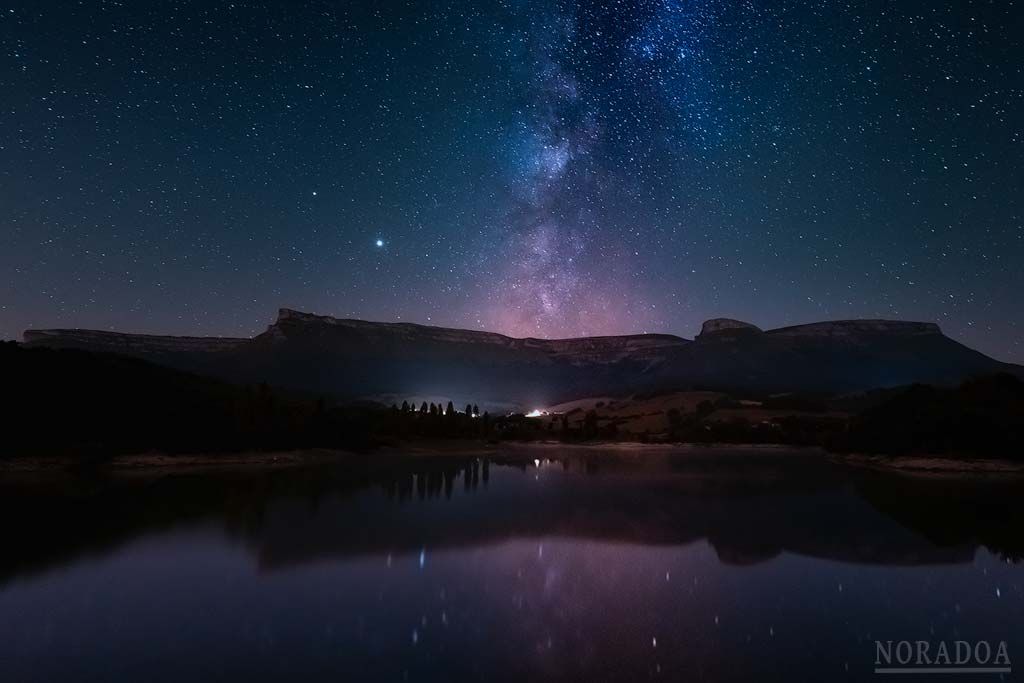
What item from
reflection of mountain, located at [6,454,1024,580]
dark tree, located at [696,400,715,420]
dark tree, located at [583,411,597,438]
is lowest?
dark tree, located at [583,411,597,438]

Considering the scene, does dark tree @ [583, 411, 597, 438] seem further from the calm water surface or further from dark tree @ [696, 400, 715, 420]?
the calm water surface

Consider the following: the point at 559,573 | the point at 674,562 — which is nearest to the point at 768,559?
the point at 674,562

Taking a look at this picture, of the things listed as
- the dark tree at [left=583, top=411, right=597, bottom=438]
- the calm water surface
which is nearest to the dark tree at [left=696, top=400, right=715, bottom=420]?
the dark tree at [left=583, top=411, right=597, bottom=438]

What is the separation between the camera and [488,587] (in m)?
20.0

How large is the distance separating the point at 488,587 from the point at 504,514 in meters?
17.3

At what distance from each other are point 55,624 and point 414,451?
9939cm

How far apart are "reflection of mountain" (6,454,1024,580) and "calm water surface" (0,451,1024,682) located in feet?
0.98

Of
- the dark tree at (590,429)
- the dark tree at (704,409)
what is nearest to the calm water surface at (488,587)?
the dark tree at (590,429)

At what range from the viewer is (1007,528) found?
33.1 meters

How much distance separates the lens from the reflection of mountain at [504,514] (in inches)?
1049

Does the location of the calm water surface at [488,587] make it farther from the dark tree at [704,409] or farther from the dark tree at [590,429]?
the dark tree at [704,409]

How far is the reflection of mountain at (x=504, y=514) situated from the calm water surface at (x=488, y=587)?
0.30 meters

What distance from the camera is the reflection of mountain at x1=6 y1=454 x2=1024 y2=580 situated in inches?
1049

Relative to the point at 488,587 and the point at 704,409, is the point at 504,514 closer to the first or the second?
the point at 488,587
